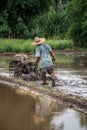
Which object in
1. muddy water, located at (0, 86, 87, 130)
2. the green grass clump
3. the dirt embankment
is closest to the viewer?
muddy water, located at (0, 86, 87, 130)

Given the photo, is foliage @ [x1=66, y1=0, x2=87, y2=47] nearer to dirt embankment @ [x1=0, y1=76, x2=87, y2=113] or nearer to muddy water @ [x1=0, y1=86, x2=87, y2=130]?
dirt embankment @ [x1=0, y1=76, x2=87, y2=113]

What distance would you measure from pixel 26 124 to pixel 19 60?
9903mm

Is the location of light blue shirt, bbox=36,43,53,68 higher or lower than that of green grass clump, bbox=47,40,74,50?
higher

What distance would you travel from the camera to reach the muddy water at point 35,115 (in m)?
8.58

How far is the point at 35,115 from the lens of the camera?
31.9 feet

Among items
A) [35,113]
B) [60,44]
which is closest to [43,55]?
[35,113]

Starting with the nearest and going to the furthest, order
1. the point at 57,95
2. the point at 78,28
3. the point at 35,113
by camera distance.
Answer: the point at 35,113 < the point at 57,95 < the point at 78,28

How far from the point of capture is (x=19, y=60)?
1859 cm

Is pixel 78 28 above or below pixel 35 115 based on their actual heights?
below

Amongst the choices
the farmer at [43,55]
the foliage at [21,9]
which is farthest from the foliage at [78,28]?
the farmer at [43,55]

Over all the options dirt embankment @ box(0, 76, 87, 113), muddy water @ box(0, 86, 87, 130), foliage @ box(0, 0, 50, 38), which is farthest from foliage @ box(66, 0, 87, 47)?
muddy water @ box(0, 86, 87, 130)

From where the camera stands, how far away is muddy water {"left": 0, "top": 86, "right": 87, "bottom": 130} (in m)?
8.58

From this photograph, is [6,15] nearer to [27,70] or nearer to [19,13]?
[19,13]

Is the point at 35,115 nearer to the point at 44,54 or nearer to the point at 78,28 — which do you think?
the point at 44,54
